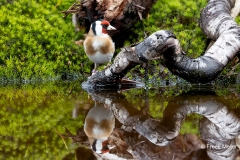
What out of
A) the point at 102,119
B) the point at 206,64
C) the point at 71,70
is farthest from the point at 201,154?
the point at 71,70

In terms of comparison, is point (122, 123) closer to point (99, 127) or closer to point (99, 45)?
point (99, 127)

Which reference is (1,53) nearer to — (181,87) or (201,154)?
(181,87)

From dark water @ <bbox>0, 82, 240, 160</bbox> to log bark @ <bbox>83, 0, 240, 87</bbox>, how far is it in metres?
0.33

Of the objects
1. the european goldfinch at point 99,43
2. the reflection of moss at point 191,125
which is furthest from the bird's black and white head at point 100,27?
the reflection of moss at point 191,125

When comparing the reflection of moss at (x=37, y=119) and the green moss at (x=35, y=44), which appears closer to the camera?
the reflection of moss at (x=37, y=119)

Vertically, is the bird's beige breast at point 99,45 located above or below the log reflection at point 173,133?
above

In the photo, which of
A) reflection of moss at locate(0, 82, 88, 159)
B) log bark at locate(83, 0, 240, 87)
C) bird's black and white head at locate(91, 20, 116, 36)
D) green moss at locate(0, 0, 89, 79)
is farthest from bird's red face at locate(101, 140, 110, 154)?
green moss at locate(0, 0, 89, 79)

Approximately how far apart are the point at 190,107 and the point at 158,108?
40cm

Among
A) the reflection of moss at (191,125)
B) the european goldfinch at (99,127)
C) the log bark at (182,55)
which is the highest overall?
the log bark at (182,55)

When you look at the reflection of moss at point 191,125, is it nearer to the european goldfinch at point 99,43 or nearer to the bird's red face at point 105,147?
the bird's red face at point 105,147

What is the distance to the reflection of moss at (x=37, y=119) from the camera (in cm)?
370

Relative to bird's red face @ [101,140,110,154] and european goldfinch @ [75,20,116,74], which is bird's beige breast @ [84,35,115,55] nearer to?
european goldfinch @ [75,20,116,74]

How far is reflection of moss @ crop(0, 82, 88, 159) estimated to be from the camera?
3703 mm

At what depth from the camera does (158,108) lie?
521 centimetres
